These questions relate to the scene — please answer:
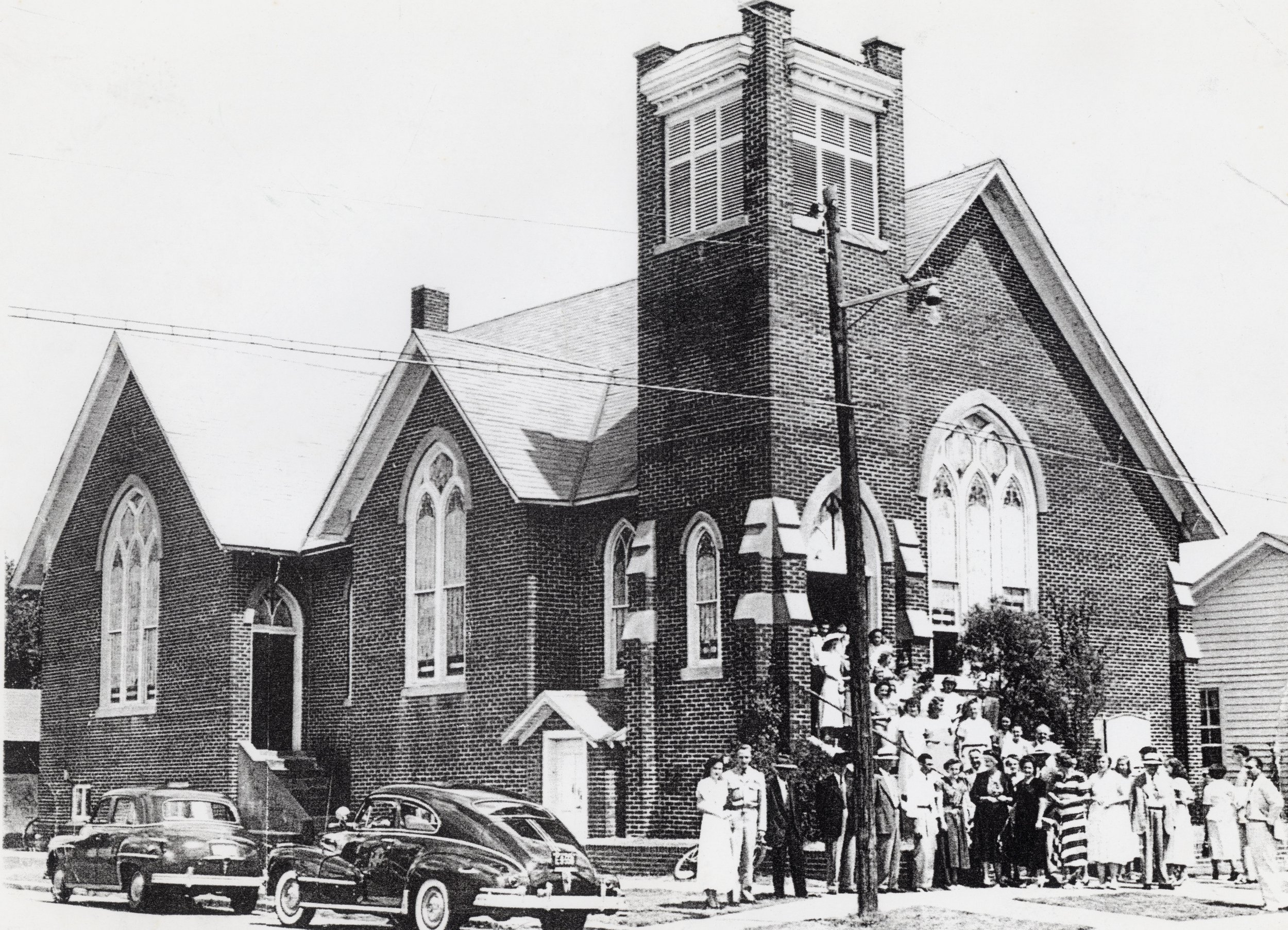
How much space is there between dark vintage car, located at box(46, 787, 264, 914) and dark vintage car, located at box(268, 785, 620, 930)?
195 cm

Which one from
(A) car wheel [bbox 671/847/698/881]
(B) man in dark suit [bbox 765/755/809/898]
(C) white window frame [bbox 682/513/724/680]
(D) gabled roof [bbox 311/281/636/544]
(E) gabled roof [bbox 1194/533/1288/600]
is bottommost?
(A) car wheel [bbox 671/847/698/881]

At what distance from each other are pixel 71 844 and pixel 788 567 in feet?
32.5

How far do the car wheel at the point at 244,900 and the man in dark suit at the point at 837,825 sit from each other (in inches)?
269

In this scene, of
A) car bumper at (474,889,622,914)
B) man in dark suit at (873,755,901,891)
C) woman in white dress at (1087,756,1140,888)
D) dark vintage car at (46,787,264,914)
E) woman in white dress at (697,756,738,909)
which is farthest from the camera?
woman in white dress at (1087,756,1140,888)

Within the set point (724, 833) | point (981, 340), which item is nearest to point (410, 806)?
point (724, 833)

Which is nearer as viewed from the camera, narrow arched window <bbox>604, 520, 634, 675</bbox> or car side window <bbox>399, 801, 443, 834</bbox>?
car side window <bbox>399, 801, 443, 834</bbox>

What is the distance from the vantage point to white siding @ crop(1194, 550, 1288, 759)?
34.5 metres

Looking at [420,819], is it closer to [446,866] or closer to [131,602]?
[446,866]

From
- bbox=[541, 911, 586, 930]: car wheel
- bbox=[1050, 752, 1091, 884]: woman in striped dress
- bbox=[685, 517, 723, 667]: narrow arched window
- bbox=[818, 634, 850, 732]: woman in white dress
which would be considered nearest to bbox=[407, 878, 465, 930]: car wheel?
bbox=[541, 911, 586, 930]: car wheel

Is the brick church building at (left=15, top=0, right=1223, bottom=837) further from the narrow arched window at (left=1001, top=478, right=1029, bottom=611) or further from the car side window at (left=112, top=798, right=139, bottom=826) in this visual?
the car side window at (left=112, top=798, right=139, bottom=826)

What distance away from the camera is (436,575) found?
96.3ft

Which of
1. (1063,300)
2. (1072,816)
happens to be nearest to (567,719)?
(1072,816)

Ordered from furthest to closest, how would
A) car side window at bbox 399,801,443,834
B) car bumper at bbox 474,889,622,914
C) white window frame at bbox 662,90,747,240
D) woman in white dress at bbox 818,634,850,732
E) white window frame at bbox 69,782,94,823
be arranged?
1. white window frame at bbox 69,782,94,823
2. white window frame at bbox 662,90,747,240
3. woman in white dress at bbox 818,634,850,732
4. car side window at bbox 399,801,443,834
5. car bumper at bbox 474,889,622,914

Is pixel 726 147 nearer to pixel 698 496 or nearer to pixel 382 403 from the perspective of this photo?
pixel 698 496
